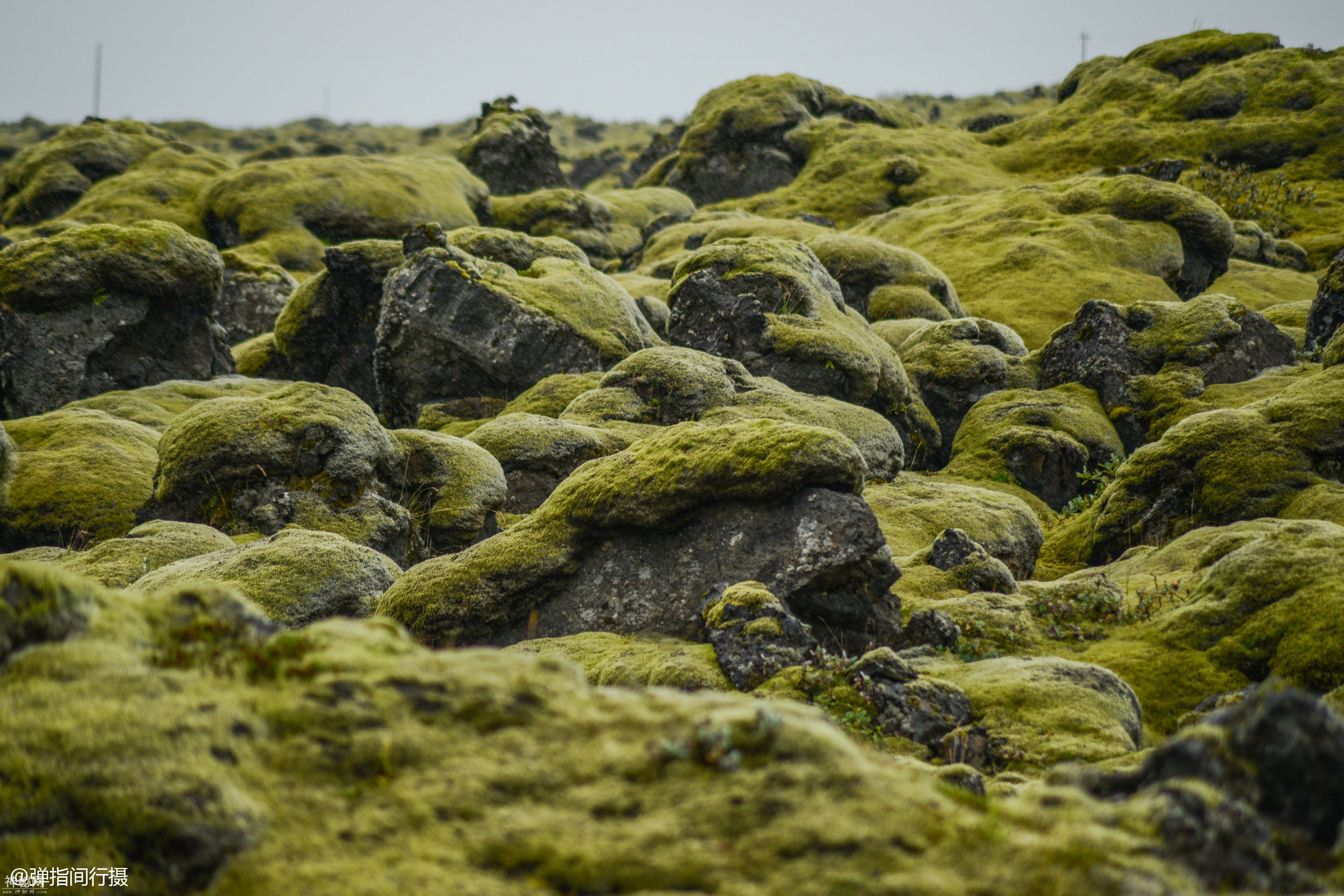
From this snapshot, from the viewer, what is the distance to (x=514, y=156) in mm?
69500

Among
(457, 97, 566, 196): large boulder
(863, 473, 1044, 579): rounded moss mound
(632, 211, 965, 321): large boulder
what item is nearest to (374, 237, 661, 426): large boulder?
(632, 211, 965, 321): large boulder

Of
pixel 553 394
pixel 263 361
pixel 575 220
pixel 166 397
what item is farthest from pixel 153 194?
pixel 553 394

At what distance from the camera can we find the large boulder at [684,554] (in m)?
11.3

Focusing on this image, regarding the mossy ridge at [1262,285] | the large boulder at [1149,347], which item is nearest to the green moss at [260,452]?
the large boulder at [1149,347]

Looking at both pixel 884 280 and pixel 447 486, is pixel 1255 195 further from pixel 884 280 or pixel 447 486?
pixel 447 486

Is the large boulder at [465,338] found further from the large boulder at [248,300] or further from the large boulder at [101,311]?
the large boulder at [248,300]

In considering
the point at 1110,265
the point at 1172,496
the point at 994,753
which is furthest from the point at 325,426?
the point at 1110,265

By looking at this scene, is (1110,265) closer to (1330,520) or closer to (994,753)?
(1330,520)

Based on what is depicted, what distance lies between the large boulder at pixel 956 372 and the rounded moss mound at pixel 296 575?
20.4 m

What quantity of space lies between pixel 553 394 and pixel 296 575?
12.8 metres

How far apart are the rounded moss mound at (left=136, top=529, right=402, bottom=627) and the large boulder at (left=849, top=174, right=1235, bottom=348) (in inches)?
1367

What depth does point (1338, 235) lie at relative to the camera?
50.9m

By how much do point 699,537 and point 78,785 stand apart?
899 centimetres

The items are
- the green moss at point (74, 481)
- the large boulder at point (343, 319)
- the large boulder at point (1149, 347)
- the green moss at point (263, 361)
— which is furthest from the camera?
the green moss at point (263, 361)
